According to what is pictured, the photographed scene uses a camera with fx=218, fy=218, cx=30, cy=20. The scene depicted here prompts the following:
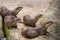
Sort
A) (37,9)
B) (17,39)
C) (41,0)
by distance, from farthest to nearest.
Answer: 1. (41,0)
2. (37,9)
3. (17,39)

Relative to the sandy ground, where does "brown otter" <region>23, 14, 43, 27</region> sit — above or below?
below

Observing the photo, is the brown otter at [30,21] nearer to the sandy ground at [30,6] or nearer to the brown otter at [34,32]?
the brown otter at [34,32]

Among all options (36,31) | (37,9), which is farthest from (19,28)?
(37,9)

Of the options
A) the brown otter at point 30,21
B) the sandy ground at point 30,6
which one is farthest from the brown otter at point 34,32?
the sandy ground at point 30,6

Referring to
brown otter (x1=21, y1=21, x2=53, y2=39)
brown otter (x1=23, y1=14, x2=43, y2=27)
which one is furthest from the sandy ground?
brown otter (x1=21, y1=21, x2=53, y2=39)

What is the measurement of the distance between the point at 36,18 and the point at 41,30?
1.70ft

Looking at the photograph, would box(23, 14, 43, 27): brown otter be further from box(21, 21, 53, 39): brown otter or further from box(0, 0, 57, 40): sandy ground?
box(0, 0, 57, 40): sandy ground

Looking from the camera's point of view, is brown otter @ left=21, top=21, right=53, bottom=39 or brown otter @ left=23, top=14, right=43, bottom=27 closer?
brown otter @ left=21, top=21, right=53, bottom=39

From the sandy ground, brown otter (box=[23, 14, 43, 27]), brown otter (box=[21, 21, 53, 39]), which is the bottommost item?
brown otter (box=[21, 21, 53, 39])

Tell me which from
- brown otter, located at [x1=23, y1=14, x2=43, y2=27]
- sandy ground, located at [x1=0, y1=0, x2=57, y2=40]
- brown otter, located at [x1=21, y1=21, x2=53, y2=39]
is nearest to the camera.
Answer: brown otter, located at [x1=21, y1=21, x2=53, y2=39]

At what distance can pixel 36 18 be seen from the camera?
4.00m

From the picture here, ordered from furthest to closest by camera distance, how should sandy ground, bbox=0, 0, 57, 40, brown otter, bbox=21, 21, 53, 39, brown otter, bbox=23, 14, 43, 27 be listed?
sandy ground, bbox=0, 0, 57, 40
brown otter, bbox=23, 14, 43, 27
brown otter, bbox=21, 21, 53, 39

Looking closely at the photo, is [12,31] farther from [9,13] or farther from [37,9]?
[37,9]

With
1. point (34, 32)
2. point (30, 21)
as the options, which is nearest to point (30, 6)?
point (30, 21)
